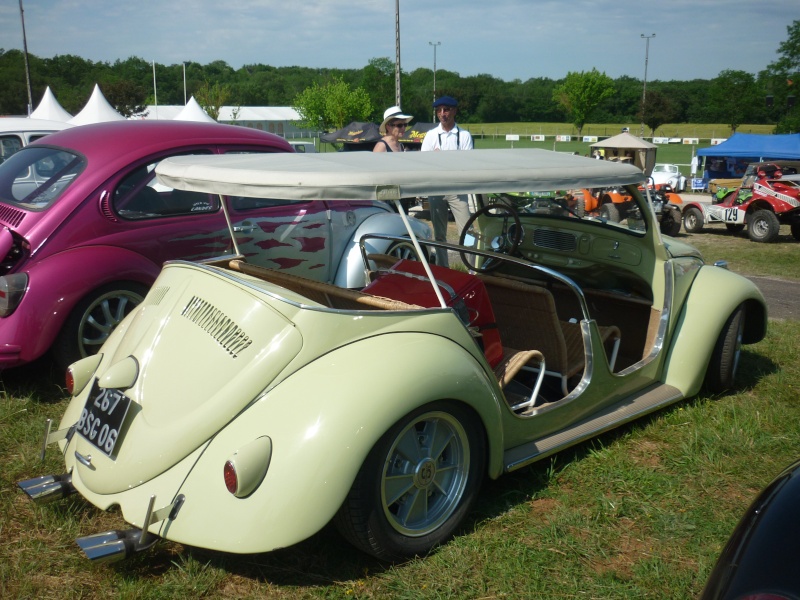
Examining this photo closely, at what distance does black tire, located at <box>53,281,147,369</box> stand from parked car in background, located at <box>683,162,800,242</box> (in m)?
12.0

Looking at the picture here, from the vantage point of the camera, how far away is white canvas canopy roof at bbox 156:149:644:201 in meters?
2.84

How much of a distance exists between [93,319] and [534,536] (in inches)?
123

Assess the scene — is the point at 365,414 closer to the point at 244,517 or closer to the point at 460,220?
the point at 244,517

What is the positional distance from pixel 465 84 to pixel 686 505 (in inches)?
3791

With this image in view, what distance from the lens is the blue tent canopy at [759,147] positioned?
2616 centimetres

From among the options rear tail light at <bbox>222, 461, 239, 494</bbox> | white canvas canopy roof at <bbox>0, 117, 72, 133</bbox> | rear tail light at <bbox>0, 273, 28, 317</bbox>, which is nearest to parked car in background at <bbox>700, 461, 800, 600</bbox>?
rear tail light at <bbox>222, 461, 239, 494</bbox>

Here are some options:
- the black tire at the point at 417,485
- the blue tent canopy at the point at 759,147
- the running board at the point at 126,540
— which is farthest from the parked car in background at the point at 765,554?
the blue tent canopy at the point at 759,147

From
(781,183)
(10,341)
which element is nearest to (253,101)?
(781,183)

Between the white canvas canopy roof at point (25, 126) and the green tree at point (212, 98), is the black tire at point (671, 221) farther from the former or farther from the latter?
the green tree at point (212, 98)

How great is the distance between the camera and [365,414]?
261cm

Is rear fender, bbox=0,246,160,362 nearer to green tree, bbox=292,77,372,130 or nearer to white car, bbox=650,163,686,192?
white car, bbox=650,163,686,192

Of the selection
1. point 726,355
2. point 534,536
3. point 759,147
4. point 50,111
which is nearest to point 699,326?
point 726,355

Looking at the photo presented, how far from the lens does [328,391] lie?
8.75ft

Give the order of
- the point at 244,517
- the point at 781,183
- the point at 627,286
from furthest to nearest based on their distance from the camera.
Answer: the point at 781,183 → the point at 627,286 → the point at 244,517
